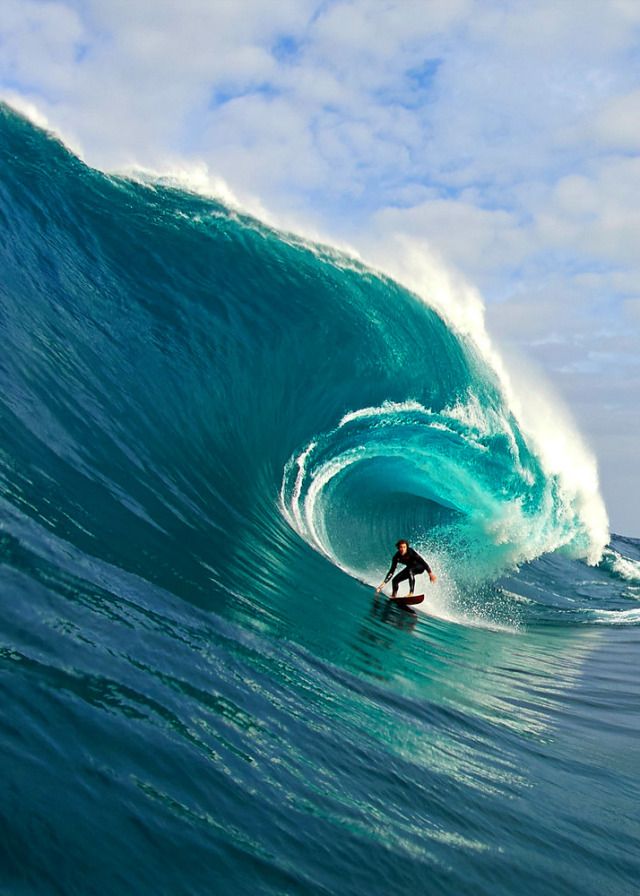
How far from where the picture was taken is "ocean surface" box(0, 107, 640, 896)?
2801mm

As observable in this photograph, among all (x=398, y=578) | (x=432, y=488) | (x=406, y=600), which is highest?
(x=432, y=488)

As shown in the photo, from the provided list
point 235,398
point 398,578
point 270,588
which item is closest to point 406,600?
point 398,578

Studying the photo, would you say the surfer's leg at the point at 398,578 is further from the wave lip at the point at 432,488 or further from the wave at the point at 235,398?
the wave lip at the point at 432,488

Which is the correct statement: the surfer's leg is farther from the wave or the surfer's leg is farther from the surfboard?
the wave

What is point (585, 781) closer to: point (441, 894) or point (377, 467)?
point (441, 894)

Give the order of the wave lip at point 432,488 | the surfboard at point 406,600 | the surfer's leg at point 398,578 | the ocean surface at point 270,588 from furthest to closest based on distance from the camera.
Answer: the wave lip at point 432,488 → the surfer's leg at point 398,578 → the surfboard at point 406,600 → the ocean surface at point 270,588

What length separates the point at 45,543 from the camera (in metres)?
5.01

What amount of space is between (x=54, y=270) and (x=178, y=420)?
3.20 metres

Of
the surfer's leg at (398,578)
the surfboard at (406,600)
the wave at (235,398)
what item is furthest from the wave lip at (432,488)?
the surfboard at (406,600)

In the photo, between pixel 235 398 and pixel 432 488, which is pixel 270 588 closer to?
pixel 235 398

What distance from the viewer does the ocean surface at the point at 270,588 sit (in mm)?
2801

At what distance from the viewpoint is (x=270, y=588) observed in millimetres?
7336

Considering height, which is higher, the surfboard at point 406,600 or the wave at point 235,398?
the wave at point 235,398

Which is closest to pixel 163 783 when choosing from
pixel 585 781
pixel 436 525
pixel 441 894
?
pixel 441 894
